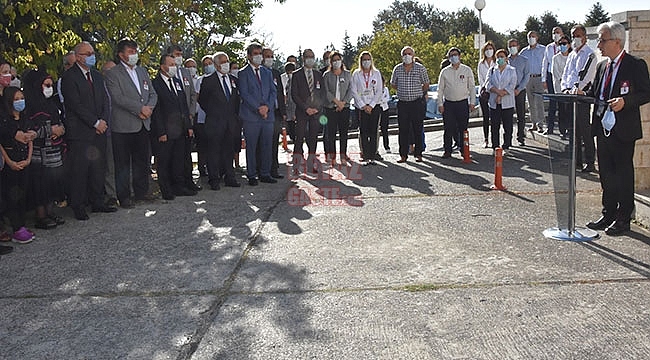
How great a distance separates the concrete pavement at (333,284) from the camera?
157 inches

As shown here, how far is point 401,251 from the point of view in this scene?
594cm

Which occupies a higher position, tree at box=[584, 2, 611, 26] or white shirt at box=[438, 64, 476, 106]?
tree at box=[584, 2, 611, 26]

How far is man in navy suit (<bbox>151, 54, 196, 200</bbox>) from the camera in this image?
8.88 meters

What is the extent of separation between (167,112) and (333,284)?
Result: 4773 mm

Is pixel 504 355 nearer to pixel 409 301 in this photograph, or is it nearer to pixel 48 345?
pixel 409 301

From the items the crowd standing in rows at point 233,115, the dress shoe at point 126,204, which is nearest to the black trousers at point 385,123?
the crowd standing in rows at point 233,115

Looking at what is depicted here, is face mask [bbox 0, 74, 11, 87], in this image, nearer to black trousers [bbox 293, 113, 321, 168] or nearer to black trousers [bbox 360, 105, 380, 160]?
black trousers [bbox 293, 113, 321, 168]

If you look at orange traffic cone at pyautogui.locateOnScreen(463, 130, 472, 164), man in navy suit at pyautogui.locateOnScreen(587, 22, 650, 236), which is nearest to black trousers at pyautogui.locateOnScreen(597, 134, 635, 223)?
man in navy suit at pyautogui.locateOnScreen(587, 22, 650, 236)

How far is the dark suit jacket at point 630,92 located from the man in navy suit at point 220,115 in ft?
18.0

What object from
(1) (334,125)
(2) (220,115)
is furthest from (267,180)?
(1) (334,125)

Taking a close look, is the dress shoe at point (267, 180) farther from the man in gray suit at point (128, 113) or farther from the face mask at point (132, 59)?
the face mask at point (132, 59)

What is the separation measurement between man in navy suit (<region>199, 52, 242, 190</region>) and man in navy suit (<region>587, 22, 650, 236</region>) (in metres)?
5.32

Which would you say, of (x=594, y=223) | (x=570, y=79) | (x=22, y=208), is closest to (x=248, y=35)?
(x=570, y=79)

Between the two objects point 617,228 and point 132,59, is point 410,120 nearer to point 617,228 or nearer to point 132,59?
point 132,59
